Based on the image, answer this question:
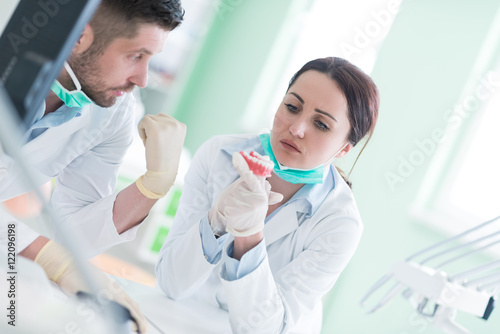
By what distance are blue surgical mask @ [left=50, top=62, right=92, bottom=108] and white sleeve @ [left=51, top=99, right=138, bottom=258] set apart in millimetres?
195

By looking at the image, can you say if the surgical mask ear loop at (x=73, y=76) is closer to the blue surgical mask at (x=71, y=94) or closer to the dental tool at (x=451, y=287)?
the blue surgical mask at (x=71, y=94)

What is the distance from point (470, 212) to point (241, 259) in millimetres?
1828

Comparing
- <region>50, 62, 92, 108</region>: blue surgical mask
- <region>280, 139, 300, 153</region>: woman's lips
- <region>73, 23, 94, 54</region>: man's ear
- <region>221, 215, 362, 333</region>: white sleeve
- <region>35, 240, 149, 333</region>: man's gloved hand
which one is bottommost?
<region>35, 240, 149, 333</region>: man's gloved hand

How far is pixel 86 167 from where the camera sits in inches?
49.3

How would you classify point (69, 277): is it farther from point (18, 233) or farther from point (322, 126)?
point (322, 126)

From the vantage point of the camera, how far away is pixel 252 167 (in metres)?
0.93

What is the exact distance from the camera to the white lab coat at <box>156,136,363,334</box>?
1.04m

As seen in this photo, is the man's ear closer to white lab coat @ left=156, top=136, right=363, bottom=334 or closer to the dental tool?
white lab coat @ left=156, top=136, right=363, bottom=334

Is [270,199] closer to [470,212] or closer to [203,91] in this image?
[470,212]

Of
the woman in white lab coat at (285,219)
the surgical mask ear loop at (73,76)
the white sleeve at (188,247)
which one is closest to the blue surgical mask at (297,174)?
the woman in white lab coat at (285,219)

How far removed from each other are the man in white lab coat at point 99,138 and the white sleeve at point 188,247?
0.11 meters

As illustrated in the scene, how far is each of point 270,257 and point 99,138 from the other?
1.75 feet

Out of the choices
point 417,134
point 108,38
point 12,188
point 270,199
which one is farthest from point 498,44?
point 12,188

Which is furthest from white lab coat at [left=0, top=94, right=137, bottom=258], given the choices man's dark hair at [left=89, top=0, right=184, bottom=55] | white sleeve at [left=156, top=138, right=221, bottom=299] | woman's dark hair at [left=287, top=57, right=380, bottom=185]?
woman's dark hair at [left=287, top=57, right=380, bottom=185]
